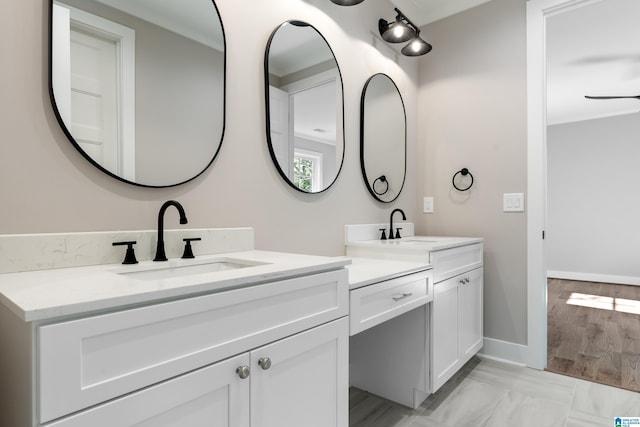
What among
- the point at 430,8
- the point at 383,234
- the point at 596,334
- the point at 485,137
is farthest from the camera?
the point at 596,334

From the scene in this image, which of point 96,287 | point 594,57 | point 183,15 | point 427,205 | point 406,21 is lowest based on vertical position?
point 96,287

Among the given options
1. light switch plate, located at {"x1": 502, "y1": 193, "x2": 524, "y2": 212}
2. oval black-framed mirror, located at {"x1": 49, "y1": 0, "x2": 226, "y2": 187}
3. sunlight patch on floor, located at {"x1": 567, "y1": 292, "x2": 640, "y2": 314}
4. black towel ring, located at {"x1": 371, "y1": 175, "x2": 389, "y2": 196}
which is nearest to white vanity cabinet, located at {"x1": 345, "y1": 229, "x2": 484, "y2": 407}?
black towel ring, located at {"x1": 371, "y1": 175, "x2": 389, "y2": 196}

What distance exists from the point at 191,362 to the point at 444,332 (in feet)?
4.94

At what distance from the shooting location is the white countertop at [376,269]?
53.0 inches

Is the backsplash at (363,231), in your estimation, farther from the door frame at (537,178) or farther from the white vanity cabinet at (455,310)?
the door frame at (537,178)

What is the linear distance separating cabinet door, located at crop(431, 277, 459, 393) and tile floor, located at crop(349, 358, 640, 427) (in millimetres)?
148

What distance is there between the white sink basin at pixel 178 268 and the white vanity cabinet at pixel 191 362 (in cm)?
27

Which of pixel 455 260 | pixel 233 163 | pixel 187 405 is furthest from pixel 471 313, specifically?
pixel 187 405

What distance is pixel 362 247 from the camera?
6.74 feet

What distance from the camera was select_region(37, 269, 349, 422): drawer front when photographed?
0.58m

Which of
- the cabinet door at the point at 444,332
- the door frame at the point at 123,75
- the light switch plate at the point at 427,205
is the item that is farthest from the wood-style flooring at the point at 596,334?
the door frame at the point at 123,75

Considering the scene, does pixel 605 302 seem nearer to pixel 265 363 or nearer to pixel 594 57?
pixel 594 57

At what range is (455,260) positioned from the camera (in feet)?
6.75

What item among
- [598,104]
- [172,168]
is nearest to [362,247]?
[172,168]
